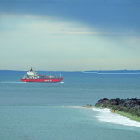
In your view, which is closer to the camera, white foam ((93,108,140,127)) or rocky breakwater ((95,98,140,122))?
white foam ((93,108,140,127))

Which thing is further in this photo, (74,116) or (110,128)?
(74,116)

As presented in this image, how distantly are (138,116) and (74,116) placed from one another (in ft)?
14.1

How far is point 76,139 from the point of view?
21422mm

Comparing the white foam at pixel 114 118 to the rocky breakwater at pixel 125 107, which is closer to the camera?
the white foam at pixel 114 118

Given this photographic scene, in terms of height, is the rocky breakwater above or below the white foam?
above

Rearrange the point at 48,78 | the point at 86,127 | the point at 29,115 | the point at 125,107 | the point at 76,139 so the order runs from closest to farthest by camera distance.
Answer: the point at 76,139 → the point at 86,127 → the point at 29,115 → the point at 125,107 → the point at 48,78

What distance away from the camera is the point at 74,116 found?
28.8m

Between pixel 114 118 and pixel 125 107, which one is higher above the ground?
pixel 125 107

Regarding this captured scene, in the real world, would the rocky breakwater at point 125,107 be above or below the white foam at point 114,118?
above

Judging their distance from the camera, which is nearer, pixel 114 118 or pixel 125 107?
pixel 114 118

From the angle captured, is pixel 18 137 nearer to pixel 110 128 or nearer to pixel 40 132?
pixel 40 132

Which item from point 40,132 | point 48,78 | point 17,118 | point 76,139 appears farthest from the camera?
point 48,78

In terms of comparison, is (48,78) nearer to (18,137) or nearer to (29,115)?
(29,115)

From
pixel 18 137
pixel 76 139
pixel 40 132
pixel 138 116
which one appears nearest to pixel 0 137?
pixel 18 137
